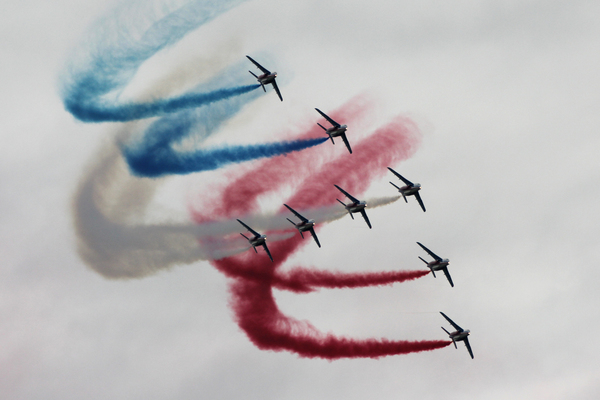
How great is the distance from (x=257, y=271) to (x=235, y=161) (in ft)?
37.1

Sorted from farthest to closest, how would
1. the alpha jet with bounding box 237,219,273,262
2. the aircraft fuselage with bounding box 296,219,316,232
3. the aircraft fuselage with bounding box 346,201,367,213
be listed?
the aircraft fuselage with bounding box 346,201,367,213 → the aircraft fuselage with bounding box 296,219,316,232 → the alpha jet with bounding box 237,219,273,262

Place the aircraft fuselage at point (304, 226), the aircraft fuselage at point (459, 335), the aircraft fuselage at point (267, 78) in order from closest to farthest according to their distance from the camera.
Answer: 1. the aircraft fuselage at point (267, 78)
2. the aircraft fuselage at point (304, 226)
3. the aircraft fuselage at point (459, 335)

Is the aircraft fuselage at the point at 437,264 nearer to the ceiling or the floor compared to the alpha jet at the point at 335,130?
nearer to the floor

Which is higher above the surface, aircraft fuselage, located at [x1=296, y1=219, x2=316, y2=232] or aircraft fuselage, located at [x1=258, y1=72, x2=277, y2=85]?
aircraft fuselage, located at [x1=258, y1=72, x2=277, y2=85]

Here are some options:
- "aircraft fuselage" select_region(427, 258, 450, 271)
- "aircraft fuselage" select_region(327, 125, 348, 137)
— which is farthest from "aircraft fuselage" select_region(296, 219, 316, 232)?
"aircraft fuselage" select_region(427, 258, 450, 271)

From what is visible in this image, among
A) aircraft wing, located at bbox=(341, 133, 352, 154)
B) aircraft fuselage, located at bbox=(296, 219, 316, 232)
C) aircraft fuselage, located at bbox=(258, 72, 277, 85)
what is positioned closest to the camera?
aircraft fuselage, located at bbox=(258, 72, 277, 85)

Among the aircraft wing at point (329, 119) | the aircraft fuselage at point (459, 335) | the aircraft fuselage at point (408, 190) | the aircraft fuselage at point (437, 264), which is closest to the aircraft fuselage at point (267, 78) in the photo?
the aircraft wing at point (329, 119)

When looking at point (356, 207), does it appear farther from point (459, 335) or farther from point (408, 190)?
point (459, 335)

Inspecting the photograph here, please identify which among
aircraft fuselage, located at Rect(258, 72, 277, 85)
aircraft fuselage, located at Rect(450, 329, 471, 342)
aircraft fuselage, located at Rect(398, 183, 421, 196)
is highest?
aircraft fuselage, located at Rect(258, 72, 277, 85)

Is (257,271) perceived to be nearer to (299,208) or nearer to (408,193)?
(299,208)

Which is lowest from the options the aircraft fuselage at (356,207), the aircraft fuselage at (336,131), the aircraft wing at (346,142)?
the aircraft fuselage at (356,207)

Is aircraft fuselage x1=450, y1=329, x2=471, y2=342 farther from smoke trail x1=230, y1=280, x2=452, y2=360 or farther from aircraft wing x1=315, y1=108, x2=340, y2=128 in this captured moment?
aircraft wing x1=315, y1=108, x2=340, y2=128

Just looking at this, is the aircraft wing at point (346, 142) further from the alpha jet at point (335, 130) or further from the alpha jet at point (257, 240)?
the alpha jet at point (257, 240)

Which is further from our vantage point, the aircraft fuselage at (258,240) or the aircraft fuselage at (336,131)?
the aircraft fuselage at (336,131)
